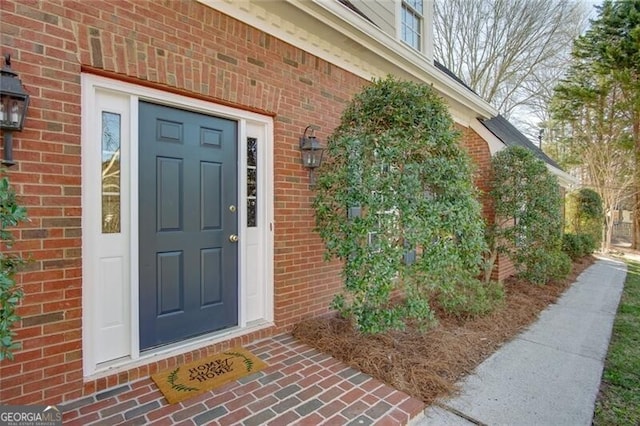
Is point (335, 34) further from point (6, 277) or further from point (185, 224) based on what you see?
point (6, 277)

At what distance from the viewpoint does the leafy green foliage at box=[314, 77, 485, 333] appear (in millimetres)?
2928

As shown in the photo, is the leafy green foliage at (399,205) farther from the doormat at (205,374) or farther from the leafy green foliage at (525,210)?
the leafy green foliage at (525,210)

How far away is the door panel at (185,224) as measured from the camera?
272 centimetres

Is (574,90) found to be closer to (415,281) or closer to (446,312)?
(446,312)

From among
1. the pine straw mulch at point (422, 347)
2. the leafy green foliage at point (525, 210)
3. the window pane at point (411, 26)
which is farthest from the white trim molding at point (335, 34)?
the pine straw mulch at point (422, 347)

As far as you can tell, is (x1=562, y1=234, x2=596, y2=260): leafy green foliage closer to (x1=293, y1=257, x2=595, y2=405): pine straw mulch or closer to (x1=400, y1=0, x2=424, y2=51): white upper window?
(x1=293, y1=257, x2=595, y2=405): pine straw mulch

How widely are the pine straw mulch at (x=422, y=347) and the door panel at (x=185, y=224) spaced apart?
1068 mm

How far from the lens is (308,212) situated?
376 cm

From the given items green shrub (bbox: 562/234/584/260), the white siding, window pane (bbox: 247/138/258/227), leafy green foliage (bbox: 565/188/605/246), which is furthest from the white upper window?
leafy green foliage (bbox: 565/188/605/246)

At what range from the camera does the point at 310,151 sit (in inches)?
143

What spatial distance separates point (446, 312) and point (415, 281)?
1.54m

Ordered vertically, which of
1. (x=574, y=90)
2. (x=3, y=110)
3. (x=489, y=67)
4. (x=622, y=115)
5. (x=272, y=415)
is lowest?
(x=272, y=415)

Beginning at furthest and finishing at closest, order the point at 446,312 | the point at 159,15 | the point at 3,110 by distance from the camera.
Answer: the point at 446,312 < the point at 159,15 < the point at 3,110

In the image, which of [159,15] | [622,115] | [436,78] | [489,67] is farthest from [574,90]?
[159,15]
